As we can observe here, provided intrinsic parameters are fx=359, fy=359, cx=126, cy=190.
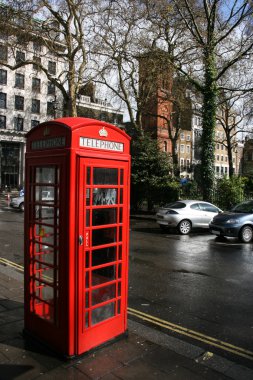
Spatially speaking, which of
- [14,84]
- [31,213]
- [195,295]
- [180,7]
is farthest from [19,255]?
[14,84]

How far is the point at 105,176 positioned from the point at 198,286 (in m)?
4.22

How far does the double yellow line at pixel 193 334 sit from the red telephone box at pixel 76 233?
0.90 metres

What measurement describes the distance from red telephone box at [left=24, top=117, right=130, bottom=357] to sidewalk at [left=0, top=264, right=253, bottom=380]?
0.58 ft

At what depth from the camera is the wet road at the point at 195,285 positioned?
208 inches

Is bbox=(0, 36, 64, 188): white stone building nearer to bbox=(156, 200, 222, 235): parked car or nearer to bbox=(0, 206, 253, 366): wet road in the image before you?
bbox=(156, 200, 222, 235): parked car

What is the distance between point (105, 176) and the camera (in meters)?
4.24

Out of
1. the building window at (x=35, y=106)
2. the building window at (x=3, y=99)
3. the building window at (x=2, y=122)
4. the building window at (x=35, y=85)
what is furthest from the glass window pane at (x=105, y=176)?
the building window at (x=35, y=106)

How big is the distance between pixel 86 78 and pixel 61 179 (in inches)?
977

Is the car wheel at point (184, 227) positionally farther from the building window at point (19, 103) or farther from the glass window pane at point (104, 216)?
the building window at point (19, 103)

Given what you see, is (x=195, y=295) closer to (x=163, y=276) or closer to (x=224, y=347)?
(x=163, y=276)

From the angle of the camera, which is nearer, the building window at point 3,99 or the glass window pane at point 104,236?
the glass window pane at point 104,236

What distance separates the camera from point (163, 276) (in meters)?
8.19

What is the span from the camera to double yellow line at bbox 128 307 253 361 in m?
4.45

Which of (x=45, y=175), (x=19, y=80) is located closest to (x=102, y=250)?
(x=45, y=175)
